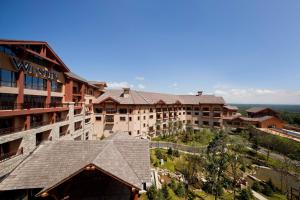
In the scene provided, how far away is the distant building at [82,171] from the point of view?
42.2ft

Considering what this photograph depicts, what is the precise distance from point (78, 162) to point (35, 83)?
1855 cm

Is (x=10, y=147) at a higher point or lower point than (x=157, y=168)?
higher

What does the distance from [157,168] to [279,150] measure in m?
36.5

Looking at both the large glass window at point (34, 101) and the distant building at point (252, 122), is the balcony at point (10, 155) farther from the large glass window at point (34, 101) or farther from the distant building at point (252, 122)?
the distant building at point (252, 122)

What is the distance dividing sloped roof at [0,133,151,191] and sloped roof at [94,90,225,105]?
31.5 metres

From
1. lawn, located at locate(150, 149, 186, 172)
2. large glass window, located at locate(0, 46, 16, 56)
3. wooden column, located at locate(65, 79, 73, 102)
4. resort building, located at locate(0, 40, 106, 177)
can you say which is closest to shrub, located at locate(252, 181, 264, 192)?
lawn, located at locate(150, 149, 186, 172)

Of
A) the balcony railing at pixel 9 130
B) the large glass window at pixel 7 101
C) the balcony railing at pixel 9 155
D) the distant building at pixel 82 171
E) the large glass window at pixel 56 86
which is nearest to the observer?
the distant building at pixel 82 171

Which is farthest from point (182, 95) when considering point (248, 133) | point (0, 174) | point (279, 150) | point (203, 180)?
point (0, 174)

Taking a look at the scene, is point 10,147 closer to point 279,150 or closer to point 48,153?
point 48,153

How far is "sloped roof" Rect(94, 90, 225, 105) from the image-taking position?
161ft

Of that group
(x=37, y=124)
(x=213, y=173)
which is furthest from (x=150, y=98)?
(x=37, y=124)

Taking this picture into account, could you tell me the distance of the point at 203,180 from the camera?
31.9 metres

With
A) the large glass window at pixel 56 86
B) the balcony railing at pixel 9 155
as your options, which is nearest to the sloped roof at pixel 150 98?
the large glass window at pixel 56 86

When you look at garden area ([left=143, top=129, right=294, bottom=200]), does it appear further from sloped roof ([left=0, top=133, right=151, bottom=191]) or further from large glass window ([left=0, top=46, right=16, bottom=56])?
large glass window ([left=0, top=46, right=16, bottom=56])
